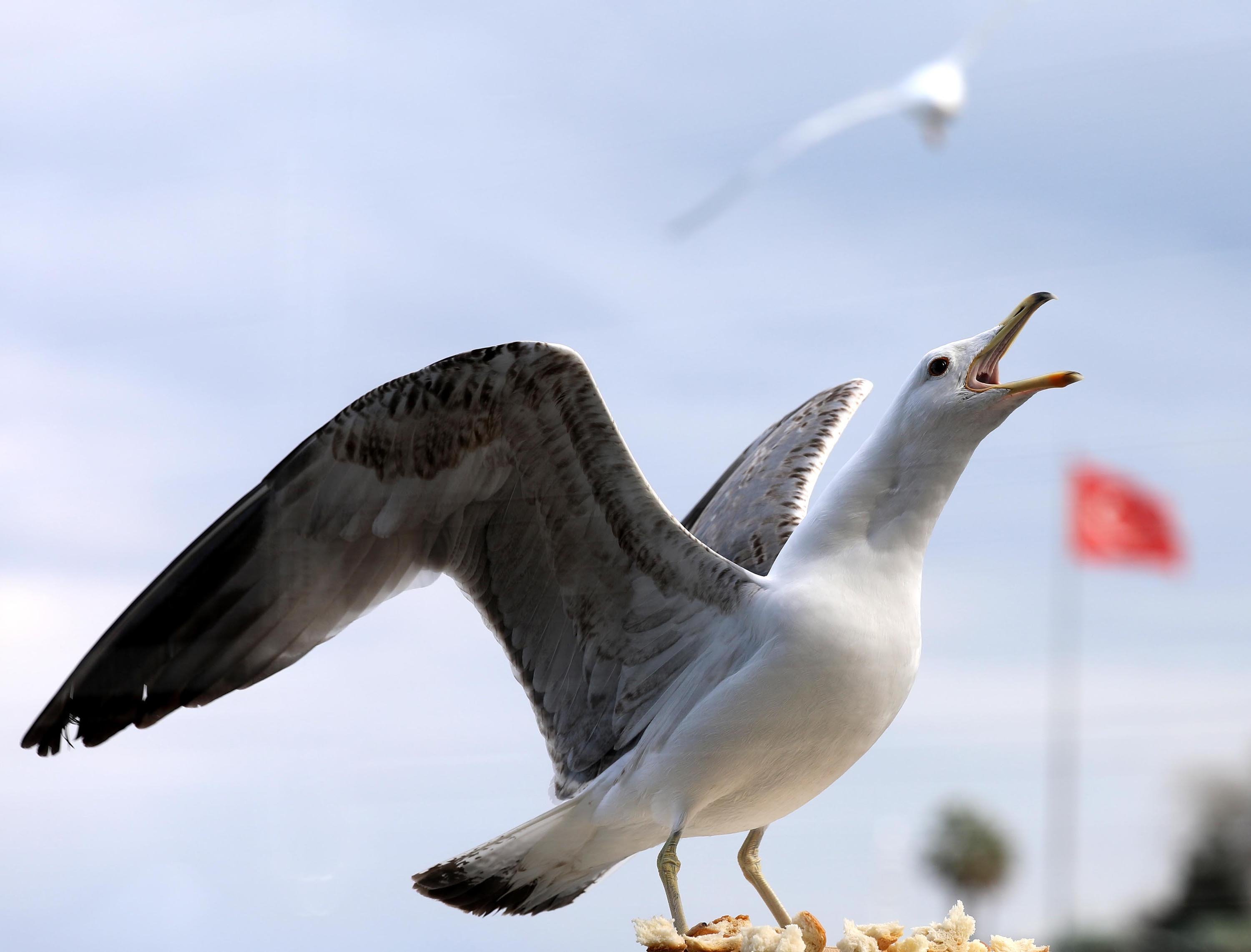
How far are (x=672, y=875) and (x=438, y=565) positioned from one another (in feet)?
1.19

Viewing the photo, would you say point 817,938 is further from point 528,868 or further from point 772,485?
point 772,485

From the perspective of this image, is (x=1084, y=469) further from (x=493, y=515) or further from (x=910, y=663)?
(x=493, y=515)

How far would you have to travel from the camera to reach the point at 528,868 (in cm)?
122

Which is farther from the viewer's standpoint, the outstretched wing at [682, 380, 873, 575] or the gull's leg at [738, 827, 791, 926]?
the outstretched wing at [682, 380, 873, 575]

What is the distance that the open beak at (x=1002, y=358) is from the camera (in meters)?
1.04

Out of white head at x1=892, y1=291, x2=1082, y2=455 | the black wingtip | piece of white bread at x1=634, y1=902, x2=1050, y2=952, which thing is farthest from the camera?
the black wingtip

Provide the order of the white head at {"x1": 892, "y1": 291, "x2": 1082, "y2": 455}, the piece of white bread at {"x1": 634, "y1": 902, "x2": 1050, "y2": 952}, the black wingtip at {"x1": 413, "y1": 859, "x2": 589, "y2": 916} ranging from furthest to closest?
the black wingtip at {"x1": 413, "y1": 859, "x2": 589, "y2": 916} < the white head at {"x1": 892, "y1": 291, "x2": 1082, "y2": 455} < the piece of white bread at {"x1": 634, "y1": 902, "x2": 1050, "y2": 952}

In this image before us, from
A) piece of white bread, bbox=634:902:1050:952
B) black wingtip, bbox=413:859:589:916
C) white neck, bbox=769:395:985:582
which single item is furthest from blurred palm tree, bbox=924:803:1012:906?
black wingtip, bbox=413:859:589:916

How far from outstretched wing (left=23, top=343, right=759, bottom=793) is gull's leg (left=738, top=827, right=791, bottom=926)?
6.6 inches

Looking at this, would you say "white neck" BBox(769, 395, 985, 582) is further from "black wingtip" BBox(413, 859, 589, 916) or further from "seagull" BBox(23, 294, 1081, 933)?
"black wingtip" BBox(413, 859, 589, 916)

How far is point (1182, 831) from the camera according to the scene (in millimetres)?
1007

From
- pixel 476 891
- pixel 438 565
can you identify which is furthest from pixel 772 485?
pixel 476 891

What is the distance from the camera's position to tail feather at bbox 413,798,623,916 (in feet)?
3.90

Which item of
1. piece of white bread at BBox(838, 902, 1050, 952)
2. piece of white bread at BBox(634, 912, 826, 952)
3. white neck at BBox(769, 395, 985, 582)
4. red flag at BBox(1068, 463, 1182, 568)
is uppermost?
white neck at BBox(769, 395, 985, 582)
